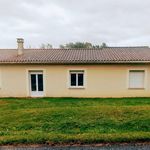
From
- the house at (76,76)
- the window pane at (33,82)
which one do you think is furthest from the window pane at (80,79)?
the window pane at (33,82)

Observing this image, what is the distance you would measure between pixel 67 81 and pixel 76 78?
2.43ft

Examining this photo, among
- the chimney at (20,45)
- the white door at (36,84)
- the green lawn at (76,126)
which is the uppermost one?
the chimney at (20,45)

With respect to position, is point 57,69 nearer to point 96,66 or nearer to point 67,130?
point 96,66

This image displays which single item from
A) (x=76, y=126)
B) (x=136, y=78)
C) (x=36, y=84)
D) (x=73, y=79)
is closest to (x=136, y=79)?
(x=136, y=78)

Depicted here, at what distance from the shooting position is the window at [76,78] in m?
15.8

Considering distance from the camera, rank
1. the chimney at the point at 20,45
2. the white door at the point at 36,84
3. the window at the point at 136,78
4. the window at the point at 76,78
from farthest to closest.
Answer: the chimney at the point at 20,45 < the white door at the point at 36,84 < the window at the point at 76,78 < the window at the point at 136,78

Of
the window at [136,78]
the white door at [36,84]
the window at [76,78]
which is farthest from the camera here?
the white door at [36,84]

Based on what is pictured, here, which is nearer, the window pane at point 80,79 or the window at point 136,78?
the window at point 136,78

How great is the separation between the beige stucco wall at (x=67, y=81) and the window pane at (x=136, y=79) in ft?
1.15

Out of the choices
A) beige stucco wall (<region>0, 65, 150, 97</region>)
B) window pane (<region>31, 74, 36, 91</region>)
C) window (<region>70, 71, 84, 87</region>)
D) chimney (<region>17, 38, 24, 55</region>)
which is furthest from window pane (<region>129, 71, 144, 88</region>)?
chimney (<region>17, 38, 24, 55</region>)

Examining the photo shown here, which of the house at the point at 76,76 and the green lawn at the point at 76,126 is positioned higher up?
the house at the point at 76,76

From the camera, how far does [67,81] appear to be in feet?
51.4

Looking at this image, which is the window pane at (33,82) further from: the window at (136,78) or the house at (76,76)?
the window at (136,78)

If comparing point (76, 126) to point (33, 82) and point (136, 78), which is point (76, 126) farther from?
point (136, 78)
